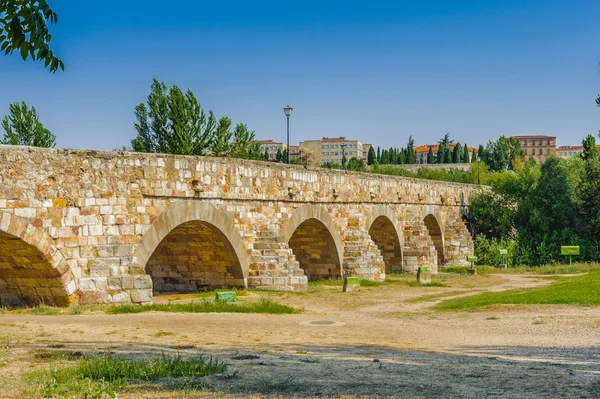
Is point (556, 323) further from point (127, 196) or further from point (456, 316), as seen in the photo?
point (127, 196)

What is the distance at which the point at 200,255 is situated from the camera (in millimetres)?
17453

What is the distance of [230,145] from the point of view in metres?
47.4

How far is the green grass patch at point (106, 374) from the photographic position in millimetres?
5887

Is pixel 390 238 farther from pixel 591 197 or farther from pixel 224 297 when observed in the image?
pixel 224 297

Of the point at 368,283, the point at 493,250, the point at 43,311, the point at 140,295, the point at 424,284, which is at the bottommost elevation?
the point at 424,284

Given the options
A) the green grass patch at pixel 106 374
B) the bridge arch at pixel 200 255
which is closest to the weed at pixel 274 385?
the green grass patch at pixel 106 374

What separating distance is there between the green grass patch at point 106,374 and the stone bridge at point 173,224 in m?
5.73

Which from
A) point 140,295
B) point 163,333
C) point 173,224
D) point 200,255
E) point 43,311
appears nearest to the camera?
point 163,333

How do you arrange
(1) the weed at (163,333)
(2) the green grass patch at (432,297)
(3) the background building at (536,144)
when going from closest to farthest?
(1) the weed at (163,333) < (2) the green grass patch at (432,297) < (3) the background building at (536,144)

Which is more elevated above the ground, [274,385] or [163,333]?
[274,385]

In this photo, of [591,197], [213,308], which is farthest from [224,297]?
[591,197]

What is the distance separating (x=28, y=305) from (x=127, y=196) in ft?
9.33

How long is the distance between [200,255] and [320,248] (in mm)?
6019

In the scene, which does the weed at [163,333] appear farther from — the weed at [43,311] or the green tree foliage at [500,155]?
the green tree foliage at [500,155]
